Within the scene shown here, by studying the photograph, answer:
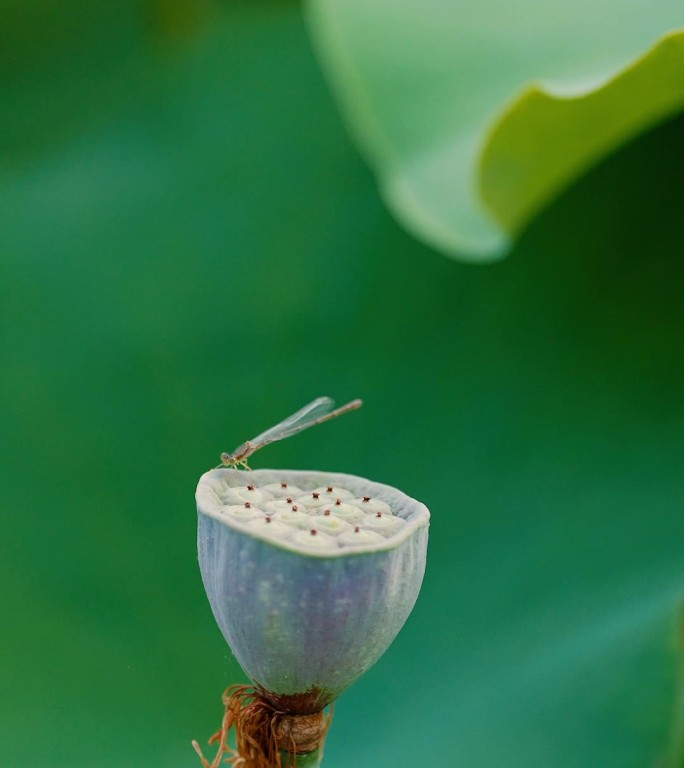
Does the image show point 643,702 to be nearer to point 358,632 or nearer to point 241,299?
point 358,632

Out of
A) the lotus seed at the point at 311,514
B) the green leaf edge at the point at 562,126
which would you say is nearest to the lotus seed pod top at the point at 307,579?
the lotus seed at the point at 311,514

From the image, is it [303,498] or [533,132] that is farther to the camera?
[533,132]

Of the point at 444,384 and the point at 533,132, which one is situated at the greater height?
the point at 533,132

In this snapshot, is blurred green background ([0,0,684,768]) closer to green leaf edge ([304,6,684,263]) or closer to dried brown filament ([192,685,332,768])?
green leaf edge ([304,6,684,263])

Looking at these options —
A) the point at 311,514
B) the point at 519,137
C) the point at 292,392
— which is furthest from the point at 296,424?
the point at 292,392

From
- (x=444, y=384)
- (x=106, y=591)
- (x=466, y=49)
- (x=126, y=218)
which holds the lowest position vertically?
(x=106, y=591)

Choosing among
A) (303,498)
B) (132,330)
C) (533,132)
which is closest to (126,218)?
(132,330)
